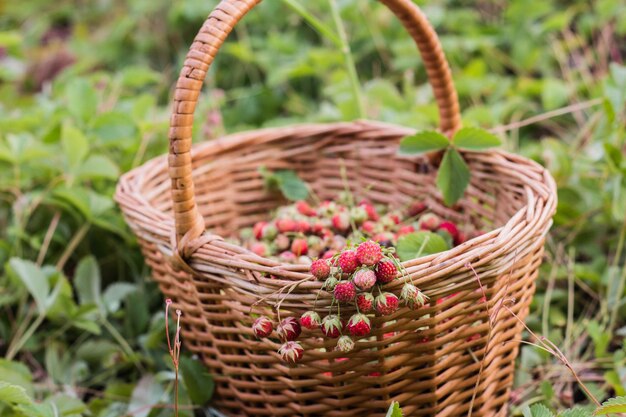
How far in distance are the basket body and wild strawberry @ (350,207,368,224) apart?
179 mm

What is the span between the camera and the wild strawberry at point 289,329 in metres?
0.75

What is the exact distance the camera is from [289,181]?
129cm

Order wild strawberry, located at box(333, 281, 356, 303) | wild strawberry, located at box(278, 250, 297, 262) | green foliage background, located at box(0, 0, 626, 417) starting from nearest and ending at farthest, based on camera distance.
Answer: wild strawberry, located at box(333, 281, 356, 303), wild strawberry, located at box(278, 250, 297, 262), green foliage background, located at box(0, 0, 626, 417)

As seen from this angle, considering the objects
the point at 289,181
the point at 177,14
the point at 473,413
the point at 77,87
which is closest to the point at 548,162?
the point at 289,181

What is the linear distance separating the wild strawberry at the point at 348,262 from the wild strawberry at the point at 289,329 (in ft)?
0.26

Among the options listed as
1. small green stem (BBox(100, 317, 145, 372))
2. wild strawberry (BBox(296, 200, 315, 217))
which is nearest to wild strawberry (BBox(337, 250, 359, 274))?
wild strawberry (BBox(296, 200, 315, 217))

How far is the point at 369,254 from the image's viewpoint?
73 cm

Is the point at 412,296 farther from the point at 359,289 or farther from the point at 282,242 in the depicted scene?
the point at 282,242

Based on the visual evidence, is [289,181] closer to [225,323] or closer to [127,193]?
[127,193]

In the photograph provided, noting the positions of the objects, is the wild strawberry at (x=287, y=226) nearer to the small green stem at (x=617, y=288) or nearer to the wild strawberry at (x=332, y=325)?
the wild strawberry at (x=332, y=325)

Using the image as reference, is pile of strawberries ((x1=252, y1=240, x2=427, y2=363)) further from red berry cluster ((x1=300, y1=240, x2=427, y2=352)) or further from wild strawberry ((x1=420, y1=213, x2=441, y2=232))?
wild strawberry ((x1=420, y1=213, x2=441, y2=232))

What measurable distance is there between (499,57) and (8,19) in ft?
6.88

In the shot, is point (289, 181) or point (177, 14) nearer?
point (289, 181)

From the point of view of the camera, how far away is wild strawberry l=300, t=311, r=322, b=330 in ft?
2.44
